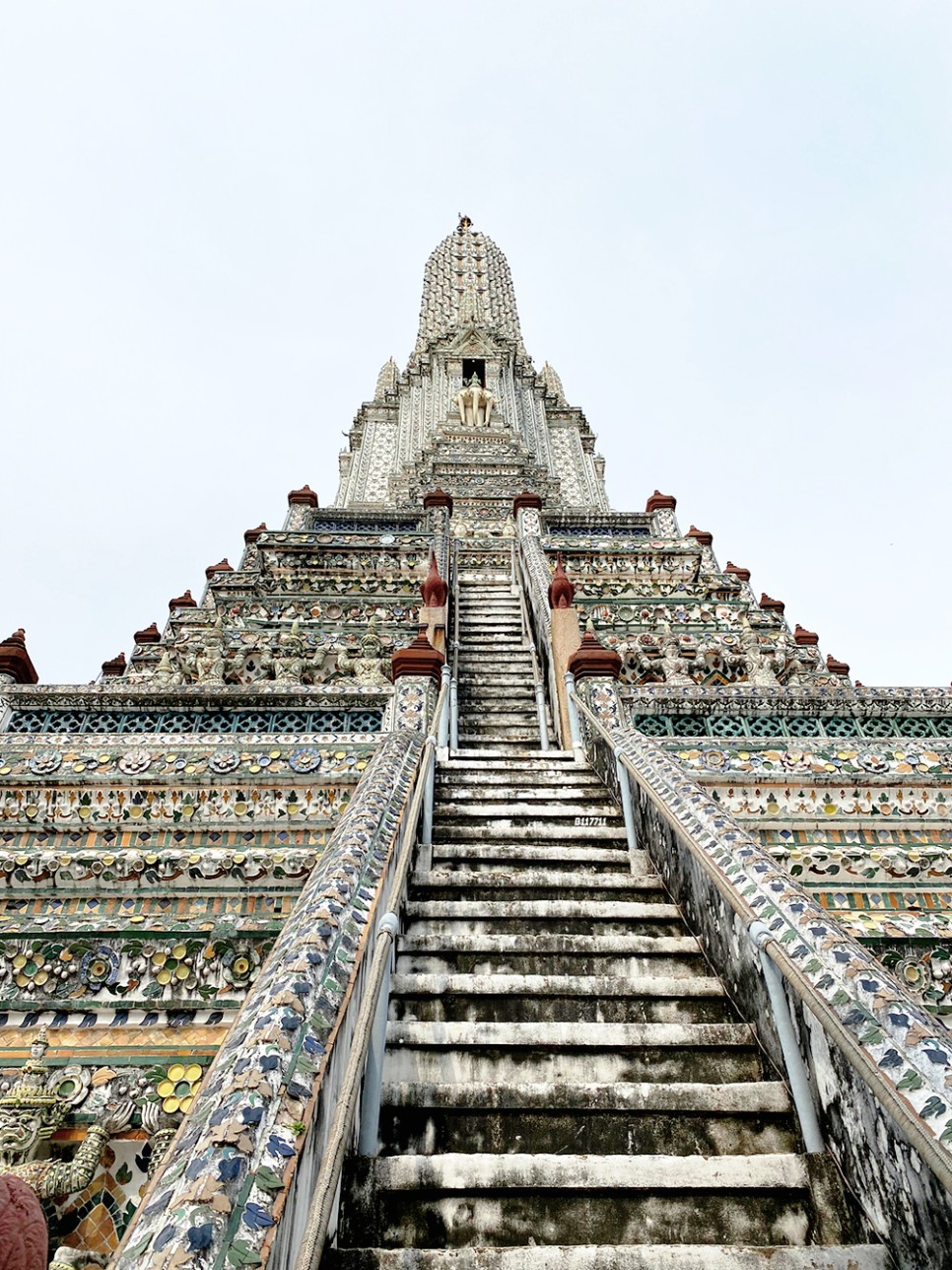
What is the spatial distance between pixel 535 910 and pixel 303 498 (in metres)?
13.2

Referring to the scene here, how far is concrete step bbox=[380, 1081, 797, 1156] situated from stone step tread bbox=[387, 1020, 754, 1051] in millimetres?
244

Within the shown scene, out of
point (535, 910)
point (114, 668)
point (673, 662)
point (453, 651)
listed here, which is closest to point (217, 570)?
point (114, 668)

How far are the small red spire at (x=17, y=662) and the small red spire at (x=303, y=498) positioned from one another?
28.6ft

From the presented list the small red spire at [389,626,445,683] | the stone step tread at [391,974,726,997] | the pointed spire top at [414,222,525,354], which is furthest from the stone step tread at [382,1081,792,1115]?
the pointed spire top at [414,222,525,354]

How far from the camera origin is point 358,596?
11.8 meters

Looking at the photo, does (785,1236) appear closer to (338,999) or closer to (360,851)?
(338,999)

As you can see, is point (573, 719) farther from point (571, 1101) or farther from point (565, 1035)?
point (571, 1101)

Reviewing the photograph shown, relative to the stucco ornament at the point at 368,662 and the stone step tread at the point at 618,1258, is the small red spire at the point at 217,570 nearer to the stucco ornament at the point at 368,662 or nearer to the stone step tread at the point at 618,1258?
the stucco ornament at the point at 368,662

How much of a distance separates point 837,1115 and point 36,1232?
7.73ft

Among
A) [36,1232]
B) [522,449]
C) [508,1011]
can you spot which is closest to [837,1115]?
[508,1011]

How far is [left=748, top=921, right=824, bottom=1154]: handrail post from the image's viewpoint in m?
2.70

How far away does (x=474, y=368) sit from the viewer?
28203 mm

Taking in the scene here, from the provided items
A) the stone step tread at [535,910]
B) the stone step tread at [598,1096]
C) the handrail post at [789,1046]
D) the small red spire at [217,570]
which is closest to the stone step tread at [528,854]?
the stone step tread at [535,910]

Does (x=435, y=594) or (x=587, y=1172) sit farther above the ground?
(x=435, y=594)
